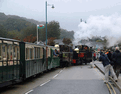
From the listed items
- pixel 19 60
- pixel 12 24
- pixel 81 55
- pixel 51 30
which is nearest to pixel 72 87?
pixel 19 60

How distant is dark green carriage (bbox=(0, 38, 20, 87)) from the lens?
943 cm

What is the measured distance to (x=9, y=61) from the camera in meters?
10.1

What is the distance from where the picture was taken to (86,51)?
1273 inches

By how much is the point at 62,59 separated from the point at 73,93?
16.4 meters

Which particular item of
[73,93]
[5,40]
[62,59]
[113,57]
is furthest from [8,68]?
[62,59]

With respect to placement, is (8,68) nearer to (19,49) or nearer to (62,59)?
(19,49)

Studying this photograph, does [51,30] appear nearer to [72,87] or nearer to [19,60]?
[19,60]

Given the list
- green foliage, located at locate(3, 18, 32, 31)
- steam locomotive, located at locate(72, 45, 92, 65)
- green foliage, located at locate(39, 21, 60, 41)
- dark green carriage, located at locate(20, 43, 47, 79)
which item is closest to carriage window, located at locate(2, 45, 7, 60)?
dark green carriage, located at locate(20, 43, 47, 79)

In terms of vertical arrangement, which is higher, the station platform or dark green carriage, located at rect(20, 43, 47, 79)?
dark green carriage, located at rect(20, 43, 47, 79)

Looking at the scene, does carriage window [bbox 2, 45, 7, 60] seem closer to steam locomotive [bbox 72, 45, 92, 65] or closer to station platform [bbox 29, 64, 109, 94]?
station platform [bbox 29, 64, 109, 94]

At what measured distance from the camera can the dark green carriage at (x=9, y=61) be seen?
9.43 metres

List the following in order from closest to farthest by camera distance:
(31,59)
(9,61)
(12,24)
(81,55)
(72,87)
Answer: (9,61), (72,87), (31,59), (81,55), (12,24)

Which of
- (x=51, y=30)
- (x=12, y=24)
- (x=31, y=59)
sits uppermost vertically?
(x=12, y=24)

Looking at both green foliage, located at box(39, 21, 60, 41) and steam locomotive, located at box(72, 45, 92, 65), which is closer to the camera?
steam locomotive, located at box(72, 45, 92, 65)
